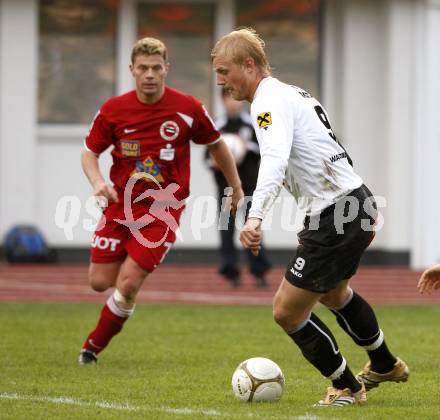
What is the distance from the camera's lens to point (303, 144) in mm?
6590

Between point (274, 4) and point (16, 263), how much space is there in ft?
17.4

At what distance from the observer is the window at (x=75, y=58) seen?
58.6ft

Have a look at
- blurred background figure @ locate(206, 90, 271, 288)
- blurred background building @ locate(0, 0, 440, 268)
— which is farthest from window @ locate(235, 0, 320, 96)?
blurred background figure @ locate(206, 90, 271, 288)

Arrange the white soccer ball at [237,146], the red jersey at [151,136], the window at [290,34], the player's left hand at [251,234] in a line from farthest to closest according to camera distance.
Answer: the window at [290,34], the white soccer ball at [237,146], the red jersey at [151,136], the player's left hand at [251,234]

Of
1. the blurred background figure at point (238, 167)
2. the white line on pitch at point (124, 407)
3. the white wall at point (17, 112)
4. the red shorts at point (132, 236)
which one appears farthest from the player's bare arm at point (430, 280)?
the white wall at point (17, 112)

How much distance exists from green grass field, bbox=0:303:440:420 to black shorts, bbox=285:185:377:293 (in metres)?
0.70

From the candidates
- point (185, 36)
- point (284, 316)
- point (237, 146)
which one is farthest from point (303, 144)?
point (185, 36)

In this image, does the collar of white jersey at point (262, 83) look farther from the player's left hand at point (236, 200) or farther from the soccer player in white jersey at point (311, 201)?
the player's left hand at point (236, 200)

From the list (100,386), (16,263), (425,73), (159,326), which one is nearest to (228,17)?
(425,73)

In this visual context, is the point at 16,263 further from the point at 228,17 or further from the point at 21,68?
the point at 228,17

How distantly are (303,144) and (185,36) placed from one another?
11.8 metres

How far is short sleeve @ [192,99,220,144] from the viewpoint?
902 cm

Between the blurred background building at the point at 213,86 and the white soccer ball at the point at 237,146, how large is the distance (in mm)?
3145

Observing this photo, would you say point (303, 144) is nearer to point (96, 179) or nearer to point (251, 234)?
point (251, 234)
